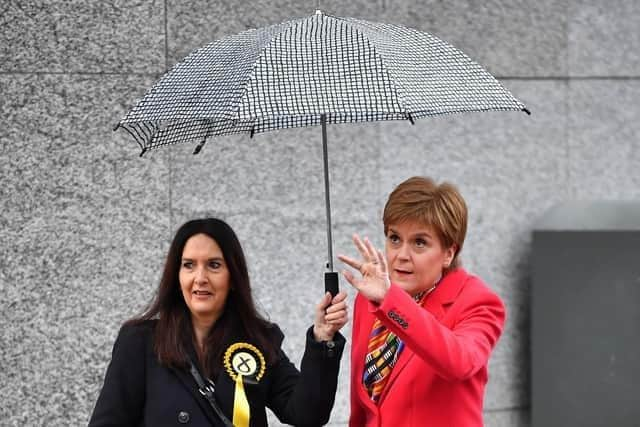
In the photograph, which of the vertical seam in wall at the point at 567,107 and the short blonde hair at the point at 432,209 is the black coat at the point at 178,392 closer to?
the short blonde hair at the point at 432,209

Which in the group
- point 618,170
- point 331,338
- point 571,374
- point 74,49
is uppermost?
point 74,49

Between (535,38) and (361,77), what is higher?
(535,38)

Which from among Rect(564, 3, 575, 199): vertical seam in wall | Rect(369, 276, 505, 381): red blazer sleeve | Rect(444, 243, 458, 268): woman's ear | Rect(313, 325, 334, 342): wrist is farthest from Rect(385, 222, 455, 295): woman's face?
Rect(564, 3, 575, 199): vertical seam in wall

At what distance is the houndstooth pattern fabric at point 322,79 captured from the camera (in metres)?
3.62

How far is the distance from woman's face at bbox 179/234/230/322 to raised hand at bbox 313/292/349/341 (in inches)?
14.2

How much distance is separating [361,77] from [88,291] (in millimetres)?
2970

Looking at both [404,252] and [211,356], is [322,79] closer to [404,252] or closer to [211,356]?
[404,252]

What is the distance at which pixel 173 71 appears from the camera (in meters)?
4.12

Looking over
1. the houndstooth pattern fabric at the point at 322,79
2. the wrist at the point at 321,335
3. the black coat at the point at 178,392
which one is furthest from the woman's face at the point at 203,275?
the houndstooth pattern fabric at the point at 322,79

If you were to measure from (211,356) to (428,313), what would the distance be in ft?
2.70

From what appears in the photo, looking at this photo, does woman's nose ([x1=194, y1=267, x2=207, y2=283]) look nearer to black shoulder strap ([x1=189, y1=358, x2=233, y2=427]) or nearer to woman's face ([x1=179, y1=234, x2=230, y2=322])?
woman's face ([x1=179, y1=234, x2=230, y2=322])

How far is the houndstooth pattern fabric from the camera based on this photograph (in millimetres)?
3620

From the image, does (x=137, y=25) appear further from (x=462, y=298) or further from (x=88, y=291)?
(x=462, y=298)

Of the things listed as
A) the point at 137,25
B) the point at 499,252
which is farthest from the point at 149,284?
the point at 499,252
